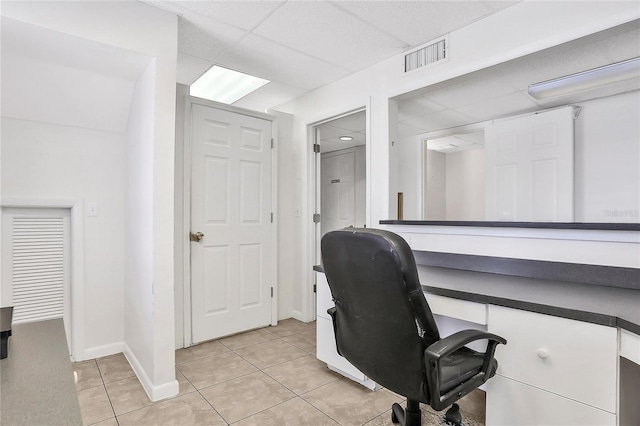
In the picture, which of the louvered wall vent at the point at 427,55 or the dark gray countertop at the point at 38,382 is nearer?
the dark gray countertop at the point at 38,382

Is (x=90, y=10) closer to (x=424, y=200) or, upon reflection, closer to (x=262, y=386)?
(x=262, y=386)

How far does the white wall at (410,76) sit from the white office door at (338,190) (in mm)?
1731

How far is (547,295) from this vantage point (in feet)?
4.80

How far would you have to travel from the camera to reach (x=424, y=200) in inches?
165

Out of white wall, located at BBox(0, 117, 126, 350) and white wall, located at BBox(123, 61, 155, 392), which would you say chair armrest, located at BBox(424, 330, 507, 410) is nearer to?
white wall, located at BBox(123, 61, 155, 392)

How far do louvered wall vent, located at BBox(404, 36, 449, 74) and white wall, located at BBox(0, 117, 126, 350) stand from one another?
2.37 m

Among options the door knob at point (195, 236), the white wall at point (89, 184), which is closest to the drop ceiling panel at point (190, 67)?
the white wall at point (89, 184)

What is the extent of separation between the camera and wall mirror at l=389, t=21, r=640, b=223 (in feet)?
7.91

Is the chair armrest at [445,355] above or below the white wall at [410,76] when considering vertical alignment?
below

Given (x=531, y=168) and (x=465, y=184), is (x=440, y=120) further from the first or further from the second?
(x=465, y=184)

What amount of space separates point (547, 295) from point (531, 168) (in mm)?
2047

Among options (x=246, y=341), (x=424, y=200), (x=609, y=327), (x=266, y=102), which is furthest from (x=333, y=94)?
(x=609, y=327)

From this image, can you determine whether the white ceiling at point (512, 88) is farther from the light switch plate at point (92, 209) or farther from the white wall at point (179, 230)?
the light switch plate at point (92, 209)

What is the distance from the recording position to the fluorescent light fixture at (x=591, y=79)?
1839 mm
